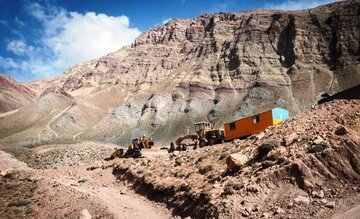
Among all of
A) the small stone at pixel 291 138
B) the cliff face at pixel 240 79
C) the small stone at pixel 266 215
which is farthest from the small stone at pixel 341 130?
the cliff face at pixel 240 79

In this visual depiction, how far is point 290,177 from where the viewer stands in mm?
14148

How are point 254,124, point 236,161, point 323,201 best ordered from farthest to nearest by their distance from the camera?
1. point 254,124
2. point 236,161
3. point 323,201

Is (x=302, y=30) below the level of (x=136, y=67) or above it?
below

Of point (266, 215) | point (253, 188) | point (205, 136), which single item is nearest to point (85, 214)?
point (253, 188)

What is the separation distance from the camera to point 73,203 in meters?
20.8

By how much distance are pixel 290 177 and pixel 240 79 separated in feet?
338

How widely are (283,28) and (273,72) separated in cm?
1924

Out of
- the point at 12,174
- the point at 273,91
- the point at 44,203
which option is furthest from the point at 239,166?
the point at 273,91

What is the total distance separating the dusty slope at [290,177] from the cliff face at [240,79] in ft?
256

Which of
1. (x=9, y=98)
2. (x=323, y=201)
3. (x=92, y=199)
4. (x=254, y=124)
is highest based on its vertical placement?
(x=9, y=98)

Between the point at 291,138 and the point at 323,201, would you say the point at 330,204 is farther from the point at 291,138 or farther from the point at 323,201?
the point at 291,138

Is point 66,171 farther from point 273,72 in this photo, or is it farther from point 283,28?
point 283,28

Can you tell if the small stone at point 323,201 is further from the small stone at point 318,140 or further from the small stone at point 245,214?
the small stone at point 318,140

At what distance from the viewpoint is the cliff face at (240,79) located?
4003 inches
